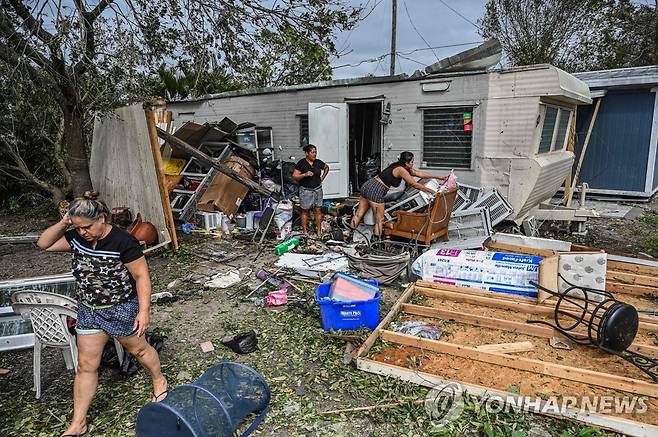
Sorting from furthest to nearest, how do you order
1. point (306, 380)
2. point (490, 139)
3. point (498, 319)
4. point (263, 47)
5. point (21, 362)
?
point (490, 139)
point (263, 47)
point (498, 319)
point (21, 362)
point (306, 380)

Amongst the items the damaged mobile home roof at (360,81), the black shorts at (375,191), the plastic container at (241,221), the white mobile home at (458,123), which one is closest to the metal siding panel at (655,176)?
the white mobile home at (458,123)

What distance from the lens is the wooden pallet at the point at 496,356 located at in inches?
120

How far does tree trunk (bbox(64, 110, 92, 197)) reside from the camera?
8.43 m

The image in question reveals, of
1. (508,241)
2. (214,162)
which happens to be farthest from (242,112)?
(508,241)

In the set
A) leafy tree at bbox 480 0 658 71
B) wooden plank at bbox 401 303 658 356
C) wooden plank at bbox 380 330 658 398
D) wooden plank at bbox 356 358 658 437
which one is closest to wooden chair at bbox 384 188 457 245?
wooden plank at bbox 401 303 658 356

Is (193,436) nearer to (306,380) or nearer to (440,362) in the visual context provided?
(306,380)

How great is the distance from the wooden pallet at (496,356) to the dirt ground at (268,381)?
0.40 feet

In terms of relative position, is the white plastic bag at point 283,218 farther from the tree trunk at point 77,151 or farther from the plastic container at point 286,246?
the tree trunk at point 77,151

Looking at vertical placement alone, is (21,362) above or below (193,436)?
below

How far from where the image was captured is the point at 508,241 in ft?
22.9

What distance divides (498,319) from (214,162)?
6.45 meters

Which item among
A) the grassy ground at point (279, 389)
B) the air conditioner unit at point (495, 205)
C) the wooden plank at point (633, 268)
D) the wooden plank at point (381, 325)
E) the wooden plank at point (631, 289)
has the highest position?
the air conditioner unit at point (495, 205)

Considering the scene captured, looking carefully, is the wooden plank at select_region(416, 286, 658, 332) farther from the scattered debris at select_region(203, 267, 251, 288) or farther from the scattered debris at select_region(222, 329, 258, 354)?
the scattered debris at select_region(203, 267, 251, 288)

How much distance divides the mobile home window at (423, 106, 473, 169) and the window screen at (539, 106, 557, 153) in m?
1.45
